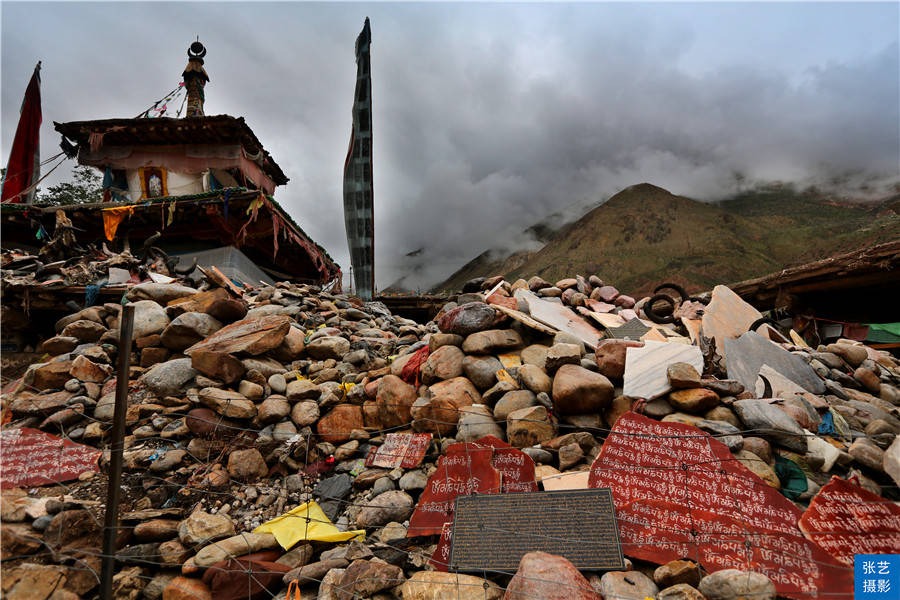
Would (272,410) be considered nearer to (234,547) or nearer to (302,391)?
(302,391)

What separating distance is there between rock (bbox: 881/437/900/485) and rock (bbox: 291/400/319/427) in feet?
17.3

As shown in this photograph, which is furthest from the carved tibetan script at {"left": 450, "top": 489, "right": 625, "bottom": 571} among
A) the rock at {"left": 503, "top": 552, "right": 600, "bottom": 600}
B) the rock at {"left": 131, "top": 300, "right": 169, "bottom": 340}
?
the rock at {"left": 131, "top": 300, "right": 169, "bottom": 340}

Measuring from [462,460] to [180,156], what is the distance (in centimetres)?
1511

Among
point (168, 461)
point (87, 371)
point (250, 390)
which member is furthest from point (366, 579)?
point (87, 371)

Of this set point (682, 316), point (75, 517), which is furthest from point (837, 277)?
point (75, 517)

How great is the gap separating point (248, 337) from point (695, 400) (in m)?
5.48

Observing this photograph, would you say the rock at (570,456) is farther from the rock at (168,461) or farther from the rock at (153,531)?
the rock at (168,461)

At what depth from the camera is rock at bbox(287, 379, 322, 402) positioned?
16.3 feet

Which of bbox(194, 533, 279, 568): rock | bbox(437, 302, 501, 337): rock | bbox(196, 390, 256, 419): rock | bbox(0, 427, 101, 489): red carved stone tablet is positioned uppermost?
bbox(437, 302, 501, 337): rock

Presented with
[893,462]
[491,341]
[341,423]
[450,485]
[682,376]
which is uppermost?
[491,341]

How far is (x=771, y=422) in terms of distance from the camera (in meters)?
3.45

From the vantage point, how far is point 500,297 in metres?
6.28

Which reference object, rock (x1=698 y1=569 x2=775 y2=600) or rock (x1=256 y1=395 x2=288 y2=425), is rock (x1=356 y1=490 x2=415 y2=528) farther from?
rock (x1=698 y1=569 x2=775 y2=600)

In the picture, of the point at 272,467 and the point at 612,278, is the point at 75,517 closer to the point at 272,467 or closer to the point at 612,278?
the point at 272,467
